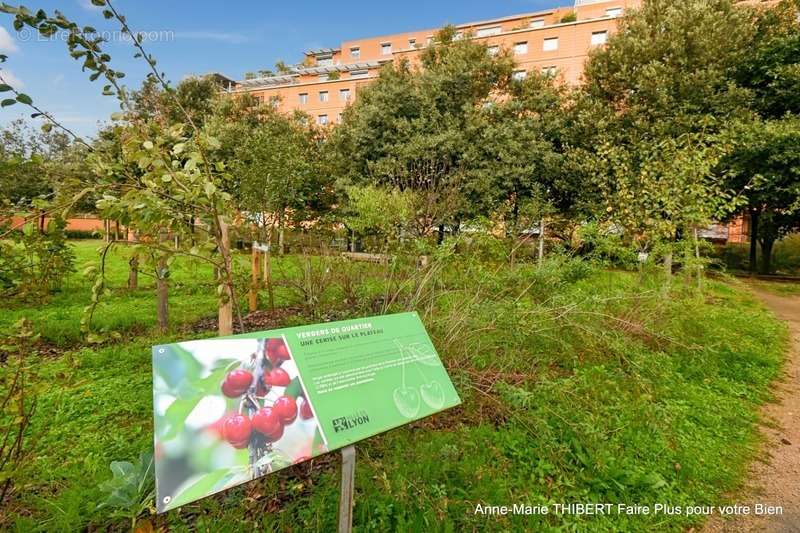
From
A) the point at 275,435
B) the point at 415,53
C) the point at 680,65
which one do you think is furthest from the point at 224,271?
the point at 415,53

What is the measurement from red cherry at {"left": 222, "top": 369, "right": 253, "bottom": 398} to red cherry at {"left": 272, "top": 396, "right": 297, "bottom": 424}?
13 cm

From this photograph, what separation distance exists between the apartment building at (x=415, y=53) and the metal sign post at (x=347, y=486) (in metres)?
20.4

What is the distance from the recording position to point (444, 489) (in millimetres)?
2359

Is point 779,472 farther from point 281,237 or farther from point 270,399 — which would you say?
point 281,237

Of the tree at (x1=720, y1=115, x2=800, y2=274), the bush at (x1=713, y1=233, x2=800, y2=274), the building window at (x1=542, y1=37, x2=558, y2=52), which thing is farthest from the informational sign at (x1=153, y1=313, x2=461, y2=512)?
the building window at (x1=542, y1=37, x2=558, y2=52)

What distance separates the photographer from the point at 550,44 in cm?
3125

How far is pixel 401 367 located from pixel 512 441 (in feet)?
4.67

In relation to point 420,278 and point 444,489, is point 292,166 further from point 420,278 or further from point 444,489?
point 444,489

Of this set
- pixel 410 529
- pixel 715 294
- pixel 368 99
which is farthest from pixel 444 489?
pixel 368 99

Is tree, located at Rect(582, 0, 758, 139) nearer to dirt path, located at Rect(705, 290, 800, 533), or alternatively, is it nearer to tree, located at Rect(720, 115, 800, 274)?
tree, located at Rect(720, 115, 800, 274)

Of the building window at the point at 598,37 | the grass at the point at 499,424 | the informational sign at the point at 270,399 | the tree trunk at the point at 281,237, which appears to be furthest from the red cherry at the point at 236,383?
the building window at the point at 598,37

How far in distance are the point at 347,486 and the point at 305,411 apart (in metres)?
0.36

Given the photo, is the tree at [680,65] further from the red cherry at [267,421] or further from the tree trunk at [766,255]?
the red cherry at [267,421]

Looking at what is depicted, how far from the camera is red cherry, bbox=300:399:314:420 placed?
5.10 feet
